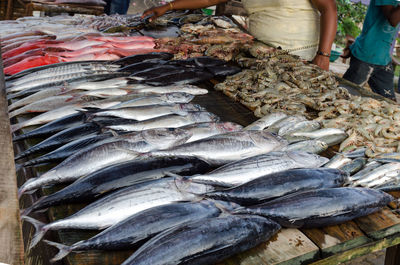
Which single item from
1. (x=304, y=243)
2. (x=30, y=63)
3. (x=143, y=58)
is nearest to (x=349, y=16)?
(x=143, y=58)

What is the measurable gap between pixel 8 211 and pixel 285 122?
6.24 ft

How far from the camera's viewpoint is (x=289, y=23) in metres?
4.46

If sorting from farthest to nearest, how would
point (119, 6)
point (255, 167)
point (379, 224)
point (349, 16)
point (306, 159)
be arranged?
point (349, 16), point (119, 6), point (306, 159), point (255, 167), point (379, 224)

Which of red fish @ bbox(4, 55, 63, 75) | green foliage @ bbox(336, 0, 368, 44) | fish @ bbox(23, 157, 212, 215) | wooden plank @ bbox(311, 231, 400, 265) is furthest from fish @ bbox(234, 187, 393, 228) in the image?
green foliage @ bbox(336, 0, 368, 44)

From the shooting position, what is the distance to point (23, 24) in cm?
537

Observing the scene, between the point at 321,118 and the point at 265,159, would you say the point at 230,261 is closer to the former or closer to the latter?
the point at 265,159

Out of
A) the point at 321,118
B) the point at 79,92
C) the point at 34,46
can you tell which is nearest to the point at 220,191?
the point at 321,118

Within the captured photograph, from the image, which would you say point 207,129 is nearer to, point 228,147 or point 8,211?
point 228,147

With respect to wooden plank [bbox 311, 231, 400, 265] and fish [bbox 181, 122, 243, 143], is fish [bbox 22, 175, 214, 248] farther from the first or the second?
wooden plank [bbox 311, 231, 400, 265]

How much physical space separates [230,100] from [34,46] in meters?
2.44

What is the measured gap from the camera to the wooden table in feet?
4.78

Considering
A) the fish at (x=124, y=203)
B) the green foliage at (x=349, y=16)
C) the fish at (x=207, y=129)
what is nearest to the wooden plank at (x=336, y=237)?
the fish at (x=124, y=203)

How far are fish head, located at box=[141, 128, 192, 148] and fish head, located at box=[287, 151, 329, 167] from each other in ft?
2.13

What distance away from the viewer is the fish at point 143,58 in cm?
Answer: 376
